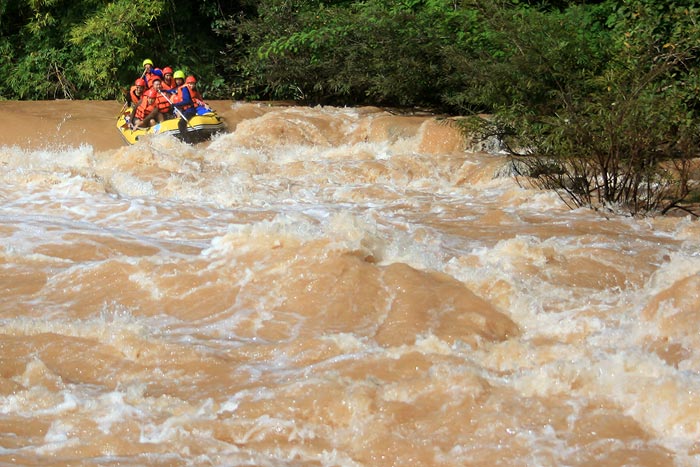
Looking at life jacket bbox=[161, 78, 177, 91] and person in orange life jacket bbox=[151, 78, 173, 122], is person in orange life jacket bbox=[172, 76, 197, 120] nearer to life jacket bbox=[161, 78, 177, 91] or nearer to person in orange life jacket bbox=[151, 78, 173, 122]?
person in orange life jacket bbox=[151, 78, 173, 122]

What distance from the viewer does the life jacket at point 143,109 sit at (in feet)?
39.2

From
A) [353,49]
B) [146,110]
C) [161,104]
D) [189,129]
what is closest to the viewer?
[189,129]

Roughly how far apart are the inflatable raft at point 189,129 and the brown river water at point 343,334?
316cm

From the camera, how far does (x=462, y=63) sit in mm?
10500

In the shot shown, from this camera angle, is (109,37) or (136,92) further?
(109,37)

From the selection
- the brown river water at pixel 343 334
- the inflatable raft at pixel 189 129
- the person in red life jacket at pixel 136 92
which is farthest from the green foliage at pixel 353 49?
the brown river water at pixel 343 334

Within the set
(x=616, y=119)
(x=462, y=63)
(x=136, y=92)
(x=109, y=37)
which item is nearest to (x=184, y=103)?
(x=136, y=92)

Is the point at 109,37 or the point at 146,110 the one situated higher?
the point at 109,37

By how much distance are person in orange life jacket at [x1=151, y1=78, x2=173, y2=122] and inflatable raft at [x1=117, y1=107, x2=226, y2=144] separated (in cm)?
30

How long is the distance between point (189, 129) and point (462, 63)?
11.9ft

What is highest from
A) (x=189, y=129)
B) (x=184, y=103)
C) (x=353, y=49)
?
(x=353, y=49)

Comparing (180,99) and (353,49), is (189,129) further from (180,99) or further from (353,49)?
(353,49)

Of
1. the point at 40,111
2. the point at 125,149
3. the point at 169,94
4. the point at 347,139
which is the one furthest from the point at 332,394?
the point at 40,111

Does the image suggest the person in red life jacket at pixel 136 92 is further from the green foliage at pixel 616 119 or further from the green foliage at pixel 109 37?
the green foliage at pixel 616 119
